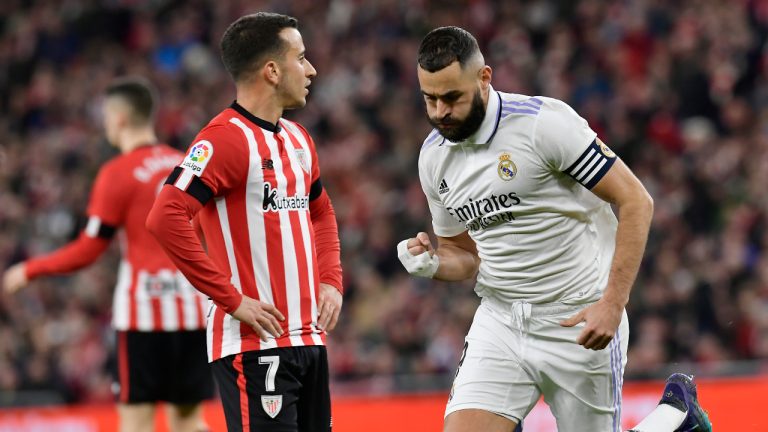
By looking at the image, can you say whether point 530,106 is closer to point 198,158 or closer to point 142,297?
point 198,158

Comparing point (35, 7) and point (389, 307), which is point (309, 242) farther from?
point (35, 7)

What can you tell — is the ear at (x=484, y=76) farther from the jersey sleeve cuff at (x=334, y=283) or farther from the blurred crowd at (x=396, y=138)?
the blurred crowd at (x=396, y=138)

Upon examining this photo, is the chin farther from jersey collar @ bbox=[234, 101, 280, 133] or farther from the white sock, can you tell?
the white sock

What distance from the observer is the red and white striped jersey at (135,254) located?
22.4 feet

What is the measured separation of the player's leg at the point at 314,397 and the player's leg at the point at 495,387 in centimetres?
51

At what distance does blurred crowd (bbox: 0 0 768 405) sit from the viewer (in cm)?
1080

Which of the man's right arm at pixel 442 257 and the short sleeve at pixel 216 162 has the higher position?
the short sleeve at pixel 216 162

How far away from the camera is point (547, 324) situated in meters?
4.88

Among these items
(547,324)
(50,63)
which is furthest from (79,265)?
(50,63)

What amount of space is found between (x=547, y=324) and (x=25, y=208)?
1070 cm

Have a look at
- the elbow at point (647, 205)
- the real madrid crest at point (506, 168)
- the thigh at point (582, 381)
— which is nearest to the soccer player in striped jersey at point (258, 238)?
the real madrid crest at point (506, 168)

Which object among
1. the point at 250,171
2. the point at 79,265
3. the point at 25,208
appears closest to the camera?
the point at 250,171

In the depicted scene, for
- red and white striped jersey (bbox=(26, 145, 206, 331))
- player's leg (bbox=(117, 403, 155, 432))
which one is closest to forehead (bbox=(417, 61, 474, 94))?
red and white striped jersey (bbox=(26, 145, 206, 331))

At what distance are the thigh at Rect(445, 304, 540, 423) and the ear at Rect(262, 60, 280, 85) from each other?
53.5 inches
